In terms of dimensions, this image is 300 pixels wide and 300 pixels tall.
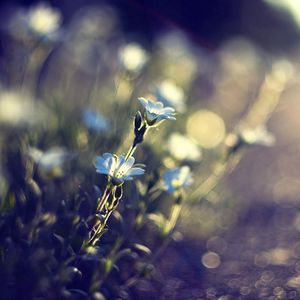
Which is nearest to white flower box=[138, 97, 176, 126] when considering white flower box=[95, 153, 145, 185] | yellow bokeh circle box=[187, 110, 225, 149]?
white flower box=[95, 153, 145, 185]

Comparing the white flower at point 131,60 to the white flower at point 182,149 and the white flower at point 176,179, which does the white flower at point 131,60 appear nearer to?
the white flower at point 182,149

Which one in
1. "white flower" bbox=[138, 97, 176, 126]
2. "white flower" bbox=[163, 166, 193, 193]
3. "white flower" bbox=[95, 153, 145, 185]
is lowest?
"white flower" bbox=[163, 166, 193, 193]

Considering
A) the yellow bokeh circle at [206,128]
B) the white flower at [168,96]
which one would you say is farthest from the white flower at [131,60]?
the yellow bokeh circle at [206,128]

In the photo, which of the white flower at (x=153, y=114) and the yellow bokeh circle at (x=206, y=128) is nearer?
the white flower at (x=153, y=114)

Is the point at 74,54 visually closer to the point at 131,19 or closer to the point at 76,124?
the point at 76,124

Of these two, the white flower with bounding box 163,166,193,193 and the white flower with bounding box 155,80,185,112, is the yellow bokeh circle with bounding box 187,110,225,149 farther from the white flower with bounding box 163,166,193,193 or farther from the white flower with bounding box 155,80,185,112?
the white flower with bounding box 163,166,193,193
